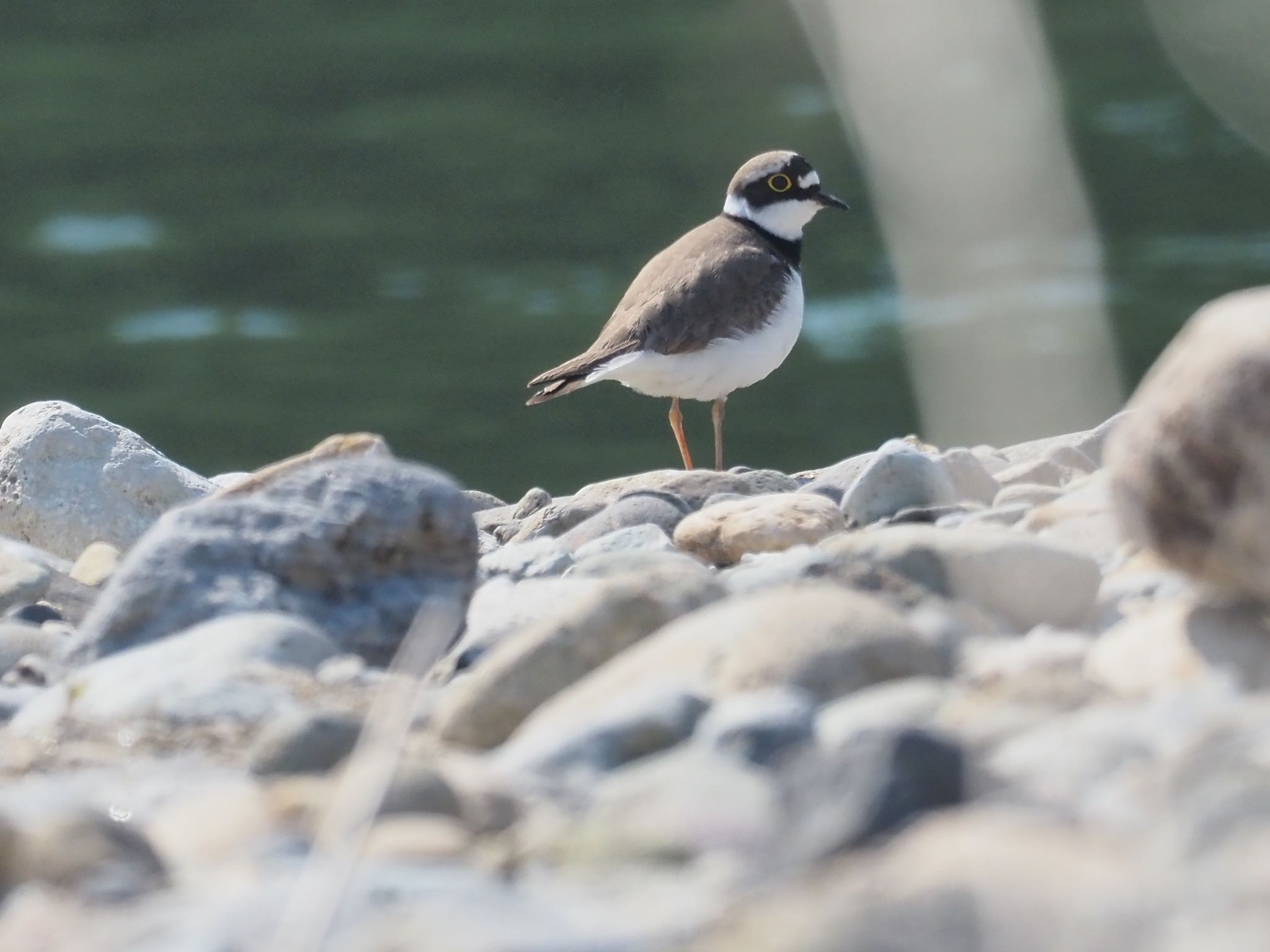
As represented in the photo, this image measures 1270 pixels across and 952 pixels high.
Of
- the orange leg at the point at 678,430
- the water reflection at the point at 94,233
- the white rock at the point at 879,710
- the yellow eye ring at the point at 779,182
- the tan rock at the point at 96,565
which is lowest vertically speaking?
the orange leg at the point at 678,430

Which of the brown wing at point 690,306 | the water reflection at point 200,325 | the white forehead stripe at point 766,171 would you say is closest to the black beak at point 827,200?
the white forehead stripe at point 766,171

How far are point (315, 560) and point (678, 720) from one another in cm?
132

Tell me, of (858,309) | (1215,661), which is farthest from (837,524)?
(858,309)

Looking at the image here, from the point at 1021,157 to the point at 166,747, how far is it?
1.68 meters

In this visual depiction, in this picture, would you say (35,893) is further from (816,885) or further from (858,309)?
(858,309)

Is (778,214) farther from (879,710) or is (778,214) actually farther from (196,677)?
(879,710)

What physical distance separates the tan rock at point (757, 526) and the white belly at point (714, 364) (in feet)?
9.38

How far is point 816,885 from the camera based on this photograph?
2.19 meters

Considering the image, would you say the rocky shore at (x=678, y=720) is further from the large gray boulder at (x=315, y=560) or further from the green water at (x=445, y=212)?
the green water at (x=445, y=212)

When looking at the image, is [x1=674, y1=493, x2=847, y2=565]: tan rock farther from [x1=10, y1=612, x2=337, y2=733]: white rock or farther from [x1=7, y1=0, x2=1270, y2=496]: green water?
[x1=7, y1=0, x2=1270, y2=496]: green water

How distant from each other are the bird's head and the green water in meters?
6.49

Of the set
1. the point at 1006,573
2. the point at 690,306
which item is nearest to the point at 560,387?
the point at 690,306

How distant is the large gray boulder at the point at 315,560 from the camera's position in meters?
3.92

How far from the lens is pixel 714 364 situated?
7.90 m
